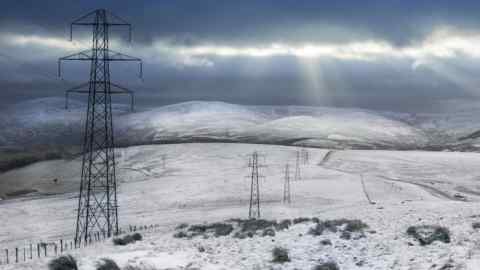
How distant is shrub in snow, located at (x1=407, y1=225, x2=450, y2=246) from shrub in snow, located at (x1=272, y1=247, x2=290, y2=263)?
5.29 meters

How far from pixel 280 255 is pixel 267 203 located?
160 ft

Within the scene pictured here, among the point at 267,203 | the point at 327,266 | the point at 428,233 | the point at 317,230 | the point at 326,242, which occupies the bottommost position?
the point at 267,203

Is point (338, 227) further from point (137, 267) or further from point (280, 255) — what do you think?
point (137, 267)

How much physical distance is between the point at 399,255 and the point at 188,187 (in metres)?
70.2

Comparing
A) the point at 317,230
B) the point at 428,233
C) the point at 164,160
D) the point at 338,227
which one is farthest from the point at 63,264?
the point at 164,160

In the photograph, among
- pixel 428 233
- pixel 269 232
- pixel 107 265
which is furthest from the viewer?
pixel 269 232

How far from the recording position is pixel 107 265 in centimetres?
2112

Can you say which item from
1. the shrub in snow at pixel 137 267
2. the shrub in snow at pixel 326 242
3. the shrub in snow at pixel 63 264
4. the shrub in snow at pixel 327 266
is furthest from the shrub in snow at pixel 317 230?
the shrub in snow at pixel 63 264

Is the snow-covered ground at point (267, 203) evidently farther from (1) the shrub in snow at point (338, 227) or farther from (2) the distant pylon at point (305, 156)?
(2) the distant pylon at point (305, 156)

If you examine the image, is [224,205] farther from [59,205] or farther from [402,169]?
[402,169]

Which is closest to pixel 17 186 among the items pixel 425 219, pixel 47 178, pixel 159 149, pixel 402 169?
pixel 47 178

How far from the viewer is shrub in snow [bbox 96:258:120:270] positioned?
68.4 feet

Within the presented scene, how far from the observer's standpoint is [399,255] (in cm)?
2161

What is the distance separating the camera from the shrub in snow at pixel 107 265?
2084 cm
